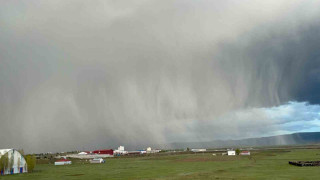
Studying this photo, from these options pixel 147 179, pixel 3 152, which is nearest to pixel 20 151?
pixel 3 152

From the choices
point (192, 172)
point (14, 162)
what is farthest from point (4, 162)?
point (192, 172)

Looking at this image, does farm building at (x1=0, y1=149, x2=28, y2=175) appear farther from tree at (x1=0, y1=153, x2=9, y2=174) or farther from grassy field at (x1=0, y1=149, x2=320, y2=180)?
grassy field at (x1=0, y1=149, x2=320, y2=180)

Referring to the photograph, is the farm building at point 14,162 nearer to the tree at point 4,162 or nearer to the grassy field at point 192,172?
the tree at point 4,162

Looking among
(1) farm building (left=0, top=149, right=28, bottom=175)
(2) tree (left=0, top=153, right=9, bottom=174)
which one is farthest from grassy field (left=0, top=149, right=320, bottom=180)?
(2) tree (left=0, top=153, right=9, bottom=174)

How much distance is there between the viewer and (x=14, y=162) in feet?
300

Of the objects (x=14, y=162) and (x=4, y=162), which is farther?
(x=14, y=162)

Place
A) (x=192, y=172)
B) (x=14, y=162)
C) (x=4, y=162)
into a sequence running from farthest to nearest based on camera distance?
1. (x=14, y=162)
2. (x=4, y=162)
3. (x=192, y=172)

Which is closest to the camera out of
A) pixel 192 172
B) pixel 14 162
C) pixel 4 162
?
pixel 192 172

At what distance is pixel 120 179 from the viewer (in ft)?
202

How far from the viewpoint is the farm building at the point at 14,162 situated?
89613mm

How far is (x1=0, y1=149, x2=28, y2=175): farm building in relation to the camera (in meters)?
89.6

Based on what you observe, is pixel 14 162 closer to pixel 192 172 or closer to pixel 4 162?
pixel 4 162

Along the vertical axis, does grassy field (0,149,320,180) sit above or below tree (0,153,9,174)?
below

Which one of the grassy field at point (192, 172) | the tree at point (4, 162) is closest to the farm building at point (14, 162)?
the tree at point (4, 162)
